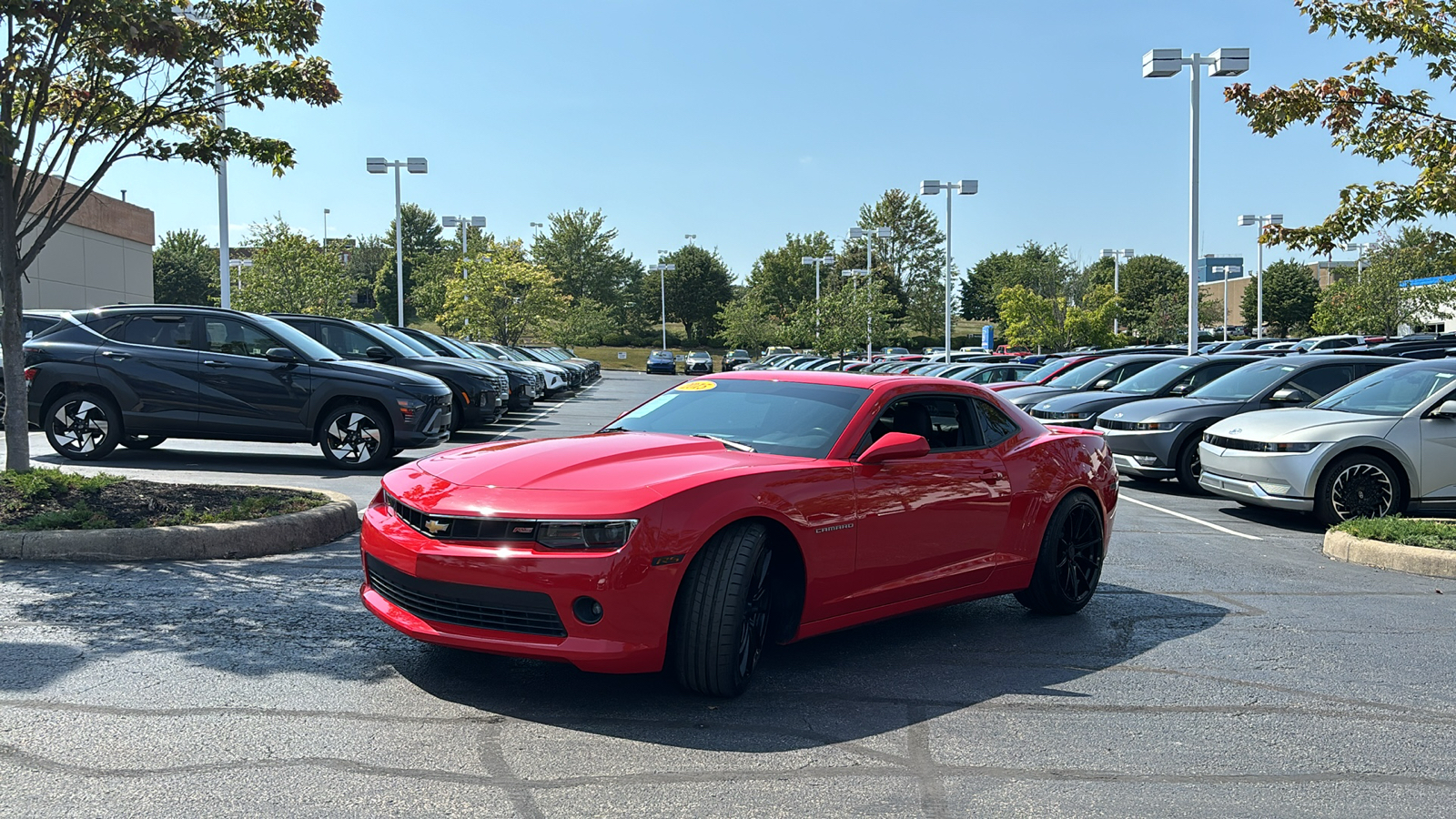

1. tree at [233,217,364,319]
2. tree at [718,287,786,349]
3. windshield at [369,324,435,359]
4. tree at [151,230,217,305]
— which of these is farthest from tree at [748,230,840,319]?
windshield at [369,324,435,359]

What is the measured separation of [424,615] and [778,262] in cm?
10410

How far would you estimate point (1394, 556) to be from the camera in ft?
27.2

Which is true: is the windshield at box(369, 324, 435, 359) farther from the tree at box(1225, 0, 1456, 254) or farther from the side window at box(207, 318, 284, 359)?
the tree at box(1225, 0, 1456, 254)

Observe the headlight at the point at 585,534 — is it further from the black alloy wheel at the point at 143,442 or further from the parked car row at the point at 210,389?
the black alloy wheel at the point at 143,442

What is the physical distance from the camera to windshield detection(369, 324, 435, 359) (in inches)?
726

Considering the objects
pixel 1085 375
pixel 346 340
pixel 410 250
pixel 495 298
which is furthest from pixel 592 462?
pixel 410 250

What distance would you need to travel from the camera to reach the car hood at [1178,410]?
1267cm

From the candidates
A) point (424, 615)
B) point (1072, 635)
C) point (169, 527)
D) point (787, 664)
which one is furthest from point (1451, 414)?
point (169, 527)

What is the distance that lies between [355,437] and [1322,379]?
1042 cm

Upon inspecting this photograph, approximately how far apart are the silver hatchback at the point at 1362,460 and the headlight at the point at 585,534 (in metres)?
7.75

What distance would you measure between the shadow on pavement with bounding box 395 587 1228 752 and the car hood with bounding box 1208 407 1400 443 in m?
4.47

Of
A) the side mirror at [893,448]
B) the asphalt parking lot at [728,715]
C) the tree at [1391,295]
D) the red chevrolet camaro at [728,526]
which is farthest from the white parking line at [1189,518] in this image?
the tree at [1391,295]

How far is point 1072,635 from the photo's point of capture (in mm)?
6090

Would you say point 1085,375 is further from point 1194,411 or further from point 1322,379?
point 1194,411
